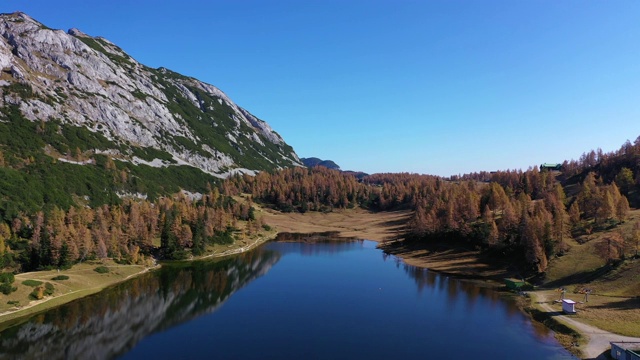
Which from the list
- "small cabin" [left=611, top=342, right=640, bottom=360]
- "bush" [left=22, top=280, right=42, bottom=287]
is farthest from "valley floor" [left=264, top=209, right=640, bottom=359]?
"bush" [left=22, top=280, right=42, bottom=287]

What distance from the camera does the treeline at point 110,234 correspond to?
104562 mm

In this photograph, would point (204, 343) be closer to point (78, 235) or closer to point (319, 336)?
point (319, 336)

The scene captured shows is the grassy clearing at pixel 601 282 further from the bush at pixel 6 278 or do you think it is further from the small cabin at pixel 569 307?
the bush at pixel 6 278

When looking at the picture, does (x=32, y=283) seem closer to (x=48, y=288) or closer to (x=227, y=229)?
(x=48, y=288)

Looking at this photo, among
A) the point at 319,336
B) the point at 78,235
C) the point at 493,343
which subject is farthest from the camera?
the point at 78,235

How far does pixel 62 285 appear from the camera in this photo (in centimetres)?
9212

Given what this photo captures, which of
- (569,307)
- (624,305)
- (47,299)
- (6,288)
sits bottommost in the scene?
(47,299)

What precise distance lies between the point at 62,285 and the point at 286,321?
55.0 metres

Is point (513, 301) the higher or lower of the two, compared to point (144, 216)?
lower

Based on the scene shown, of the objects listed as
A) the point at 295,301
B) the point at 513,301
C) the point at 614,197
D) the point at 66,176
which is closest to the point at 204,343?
the point at 295,301

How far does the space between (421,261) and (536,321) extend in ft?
196

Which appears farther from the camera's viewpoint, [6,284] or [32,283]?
[32,283]

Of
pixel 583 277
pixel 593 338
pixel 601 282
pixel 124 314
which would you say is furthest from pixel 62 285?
pixel 601 282

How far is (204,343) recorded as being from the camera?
63688 mm
